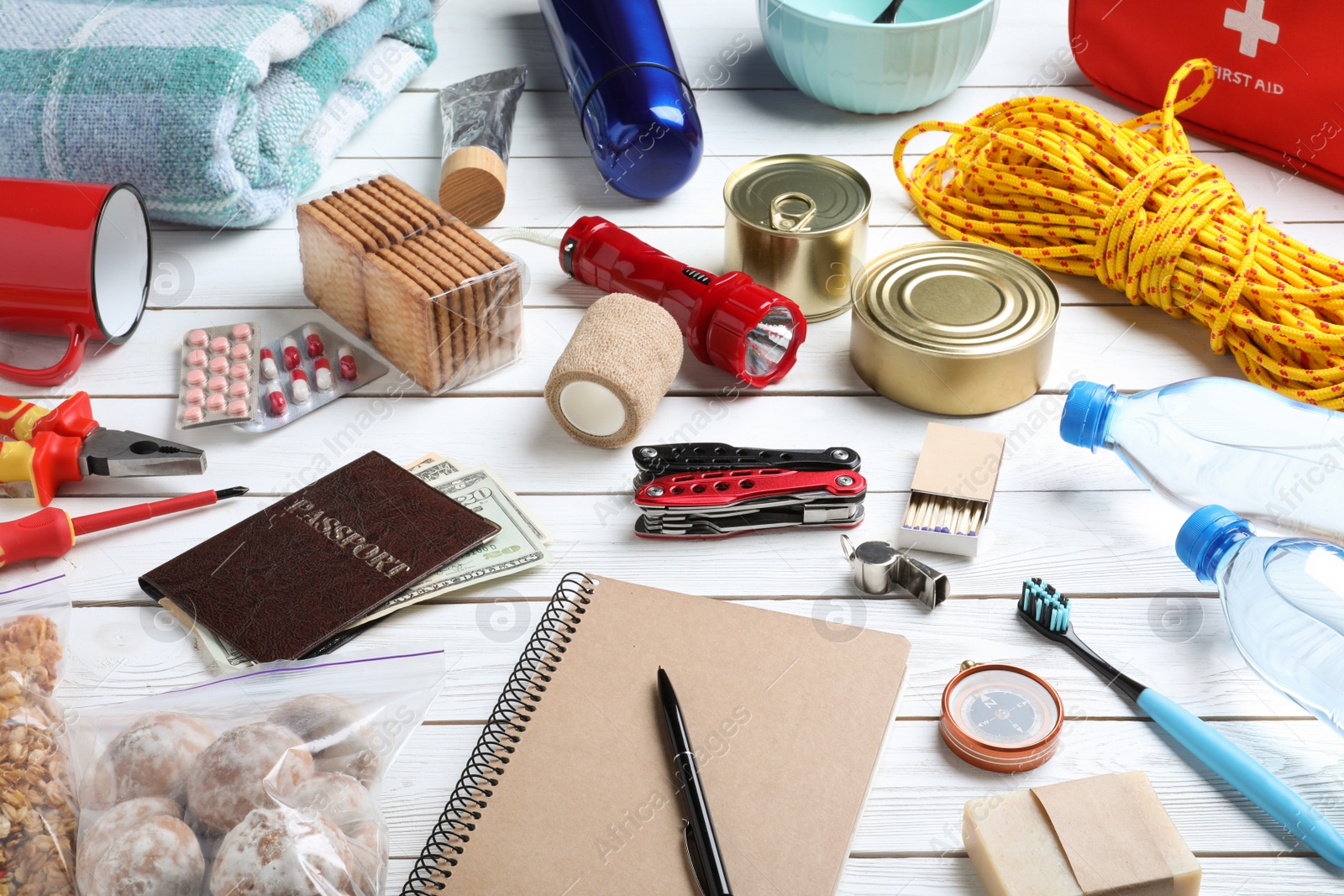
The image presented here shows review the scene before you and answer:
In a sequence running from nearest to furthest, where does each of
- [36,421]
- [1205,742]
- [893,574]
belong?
1. [1205,742]
2. [893,574]
3. [36,421]

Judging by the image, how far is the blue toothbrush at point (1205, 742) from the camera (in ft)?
2.34

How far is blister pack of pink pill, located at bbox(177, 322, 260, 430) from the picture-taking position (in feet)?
3.44

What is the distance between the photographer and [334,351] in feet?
3.72

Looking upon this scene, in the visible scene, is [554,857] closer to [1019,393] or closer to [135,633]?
[135,633]

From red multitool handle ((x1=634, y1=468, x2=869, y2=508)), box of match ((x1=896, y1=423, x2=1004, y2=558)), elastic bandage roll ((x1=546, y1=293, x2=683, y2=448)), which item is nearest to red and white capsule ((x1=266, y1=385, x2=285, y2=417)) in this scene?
elastic bandage roll ((x1=546, y1=293, x2=683, y2=448))

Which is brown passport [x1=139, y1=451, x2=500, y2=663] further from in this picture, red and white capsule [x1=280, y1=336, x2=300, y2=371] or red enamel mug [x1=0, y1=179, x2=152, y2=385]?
red enamel mug [x1=0, y1=179, x2=152, y2=385]

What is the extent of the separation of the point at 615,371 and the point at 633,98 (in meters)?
0.42

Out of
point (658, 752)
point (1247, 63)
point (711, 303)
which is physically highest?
point (1247, 63)

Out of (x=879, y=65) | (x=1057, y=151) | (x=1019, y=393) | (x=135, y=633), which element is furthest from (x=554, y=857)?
(x=879, y=65)

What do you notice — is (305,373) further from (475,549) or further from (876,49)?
(876,49)

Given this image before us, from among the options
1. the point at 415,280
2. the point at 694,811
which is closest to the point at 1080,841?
the point at 694,811

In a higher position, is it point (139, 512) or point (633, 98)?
point (633, 98)

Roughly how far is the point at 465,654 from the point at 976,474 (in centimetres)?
42

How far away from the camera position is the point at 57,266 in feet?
3.54
